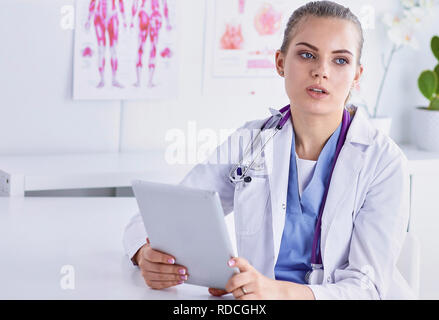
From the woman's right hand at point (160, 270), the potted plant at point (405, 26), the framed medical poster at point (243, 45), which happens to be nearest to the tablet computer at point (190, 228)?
Result: the woman's right hand at point (160, 270)

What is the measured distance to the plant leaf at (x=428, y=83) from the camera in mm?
2895

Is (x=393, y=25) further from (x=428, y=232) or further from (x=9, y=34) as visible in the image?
(x=9, y=34)

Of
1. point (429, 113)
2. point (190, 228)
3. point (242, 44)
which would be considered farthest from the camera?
point (429, 113)

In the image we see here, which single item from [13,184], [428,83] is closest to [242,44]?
[428,83]

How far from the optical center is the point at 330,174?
4.86 ft

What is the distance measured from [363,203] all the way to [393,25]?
1655mm

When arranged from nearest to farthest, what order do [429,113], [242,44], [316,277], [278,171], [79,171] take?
[316,277], [278,171], [79,171], [242,44], [429,113]

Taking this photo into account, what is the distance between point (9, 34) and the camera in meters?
2.32

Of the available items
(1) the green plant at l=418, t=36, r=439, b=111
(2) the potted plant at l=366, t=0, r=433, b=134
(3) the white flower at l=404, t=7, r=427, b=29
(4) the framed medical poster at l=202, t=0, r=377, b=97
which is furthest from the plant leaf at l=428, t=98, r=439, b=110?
(4) the framed medical poster at l=202, t=0, r=377, b=97

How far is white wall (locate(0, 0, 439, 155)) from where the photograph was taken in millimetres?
2350

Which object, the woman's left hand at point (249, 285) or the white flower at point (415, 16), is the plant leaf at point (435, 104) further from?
the woman's left hand at point (249, 285)

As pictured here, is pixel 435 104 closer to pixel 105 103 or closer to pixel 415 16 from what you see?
pixel 415 16

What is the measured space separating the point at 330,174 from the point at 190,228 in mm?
407

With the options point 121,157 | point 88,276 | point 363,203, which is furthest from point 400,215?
point 121,157
